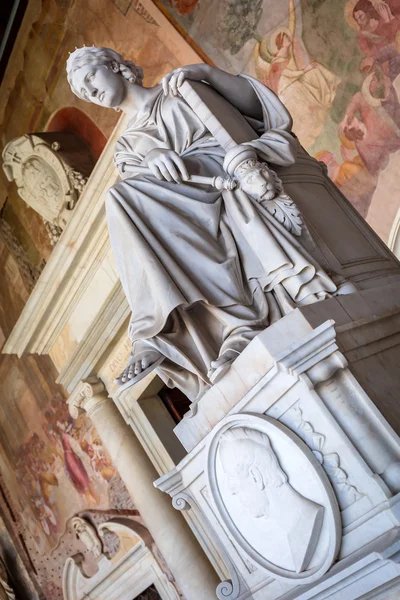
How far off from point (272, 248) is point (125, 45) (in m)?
5.82

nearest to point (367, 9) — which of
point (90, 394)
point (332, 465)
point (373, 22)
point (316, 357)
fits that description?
point (373, 22)

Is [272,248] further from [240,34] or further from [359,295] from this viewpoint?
[240,34]

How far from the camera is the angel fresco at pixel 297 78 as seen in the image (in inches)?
237

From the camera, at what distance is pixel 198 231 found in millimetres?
2576

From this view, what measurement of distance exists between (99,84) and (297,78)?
3.62 m

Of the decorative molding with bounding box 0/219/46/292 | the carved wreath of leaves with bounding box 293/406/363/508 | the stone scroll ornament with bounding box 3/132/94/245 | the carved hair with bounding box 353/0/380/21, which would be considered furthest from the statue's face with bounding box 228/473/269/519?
the decorative molding with bounding box 0/219/46/292

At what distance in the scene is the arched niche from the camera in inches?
237

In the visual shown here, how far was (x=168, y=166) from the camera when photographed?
104 inches

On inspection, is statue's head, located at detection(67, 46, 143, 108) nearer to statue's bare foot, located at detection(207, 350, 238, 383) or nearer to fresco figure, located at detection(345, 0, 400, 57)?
statue's bare foot, located at detection(207, 350, 238, 383)

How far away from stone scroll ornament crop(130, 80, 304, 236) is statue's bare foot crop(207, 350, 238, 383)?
54 centimetres

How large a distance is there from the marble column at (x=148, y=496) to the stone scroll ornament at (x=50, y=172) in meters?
2.18

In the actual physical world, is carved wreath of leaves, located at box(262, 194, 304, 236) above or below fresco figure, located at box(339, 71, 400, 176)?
below

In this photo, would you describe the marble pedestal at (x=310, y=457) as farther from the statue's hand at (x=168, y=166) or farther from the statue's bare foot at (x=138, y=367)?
the statue's hand at (x=168, y=166)

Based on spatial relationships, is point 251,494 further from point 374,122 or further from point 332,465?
point 374,122
